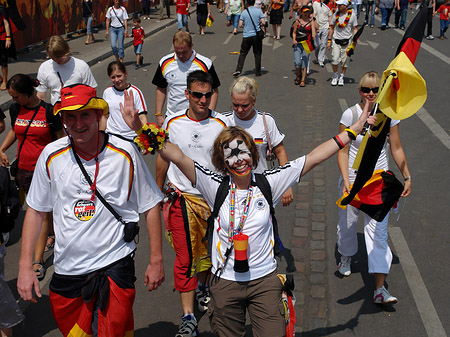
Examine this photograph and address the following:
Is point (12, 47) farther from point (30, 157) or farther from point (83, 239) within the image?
point (83, 239)

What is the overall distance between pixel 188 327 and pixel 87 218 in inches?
Answer: 66.2

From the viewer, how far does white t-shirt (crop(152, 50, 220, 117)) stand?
250 inches

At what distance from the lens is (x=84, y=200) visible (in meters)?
3.25

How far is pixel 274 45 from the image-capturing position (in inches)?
814

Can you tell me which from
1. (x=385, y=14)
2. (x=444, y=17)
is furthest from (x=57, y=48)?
(x=385, y=14)

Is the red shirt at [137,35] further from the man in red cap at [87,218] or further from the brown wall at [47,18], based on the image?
the man in red cap at [87,218]

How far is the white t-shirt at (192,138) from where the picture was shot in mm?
4512

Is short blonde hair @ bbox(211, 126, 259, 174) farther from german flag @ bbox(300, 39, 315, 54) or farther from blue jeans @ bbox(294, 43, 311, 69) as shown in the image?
blue jeans @ bbox(294, 43, 311, 69)

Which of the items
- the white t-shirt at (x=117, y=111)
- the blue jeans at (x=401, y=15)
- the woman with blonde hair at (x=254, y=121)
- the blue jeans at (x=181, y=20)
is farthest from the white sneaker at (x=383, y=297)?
the blue jeans at (x=401, y=15)

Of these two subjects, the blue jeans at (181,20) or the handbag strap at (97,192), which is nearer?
the handbag strap at (97,192)

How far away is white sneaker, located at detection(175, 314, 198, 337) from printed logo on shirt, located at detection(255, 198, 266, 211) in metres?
1.58

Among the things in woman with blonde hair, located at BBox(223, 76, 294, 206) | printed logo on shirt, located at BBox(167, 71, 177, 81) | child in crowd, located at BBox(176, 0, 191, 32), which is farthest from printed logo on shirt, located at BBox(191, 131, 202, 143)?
child in crowd, located at BBox(176, 0, 191, 32)

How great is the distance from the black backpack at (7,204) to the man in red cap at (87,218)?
3.65ft

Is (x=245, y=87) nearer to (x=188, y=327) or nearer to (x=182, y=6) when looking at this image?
(x=188, y=327)
